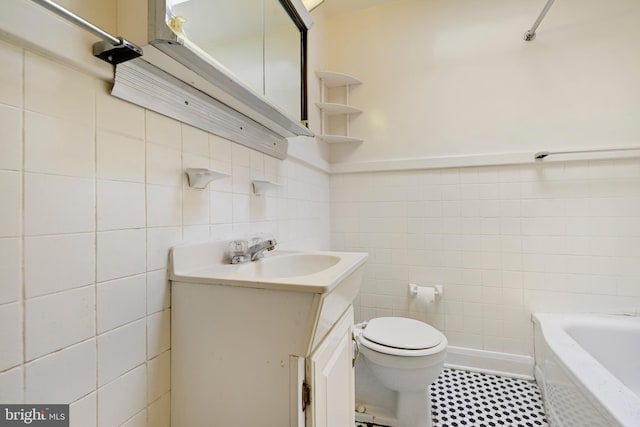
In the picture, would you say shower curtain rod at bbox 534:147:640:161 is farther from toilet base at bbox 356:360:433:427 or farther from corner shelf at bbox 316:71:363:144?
toilet base at bbox 356:360:433:427

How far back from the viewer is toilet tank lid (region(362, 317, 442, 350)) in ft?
4.40

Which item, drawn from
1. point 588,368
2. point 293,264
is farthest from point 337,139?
point 588,368

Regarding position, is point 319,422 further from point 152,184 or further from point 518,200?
point 518,200

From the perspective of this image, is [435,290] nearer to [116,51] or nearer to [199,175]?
[199,175]

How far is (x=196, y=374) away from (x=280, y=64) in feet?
4.34

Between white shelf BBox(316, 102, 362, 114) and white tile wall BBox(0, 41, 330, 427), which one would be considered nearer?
white tile wall BBox(0, 41, 330, 427)

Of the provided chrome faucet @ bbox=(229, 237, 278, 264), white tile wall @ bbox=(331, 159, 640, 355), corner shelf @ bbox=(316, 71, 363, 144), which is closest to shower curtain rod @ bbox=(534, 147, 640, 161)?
white tile wall @ bbox=(331, 159, 640, 355)

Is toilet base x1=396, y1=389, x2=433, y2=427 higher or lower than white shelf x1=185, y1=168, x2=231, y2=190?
lower

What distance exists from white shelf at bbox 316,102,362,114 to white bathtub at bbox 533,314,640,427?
180 centimetres

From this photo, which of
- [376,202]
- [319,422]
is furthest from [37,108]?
[376,202]

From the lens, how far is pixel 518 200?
5.94 feet

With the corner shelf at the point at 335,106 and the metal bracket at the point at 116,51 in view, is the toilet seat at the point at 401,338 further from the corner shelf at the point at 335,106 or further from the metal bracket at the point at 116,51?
the metal bracket at the point at 116,51

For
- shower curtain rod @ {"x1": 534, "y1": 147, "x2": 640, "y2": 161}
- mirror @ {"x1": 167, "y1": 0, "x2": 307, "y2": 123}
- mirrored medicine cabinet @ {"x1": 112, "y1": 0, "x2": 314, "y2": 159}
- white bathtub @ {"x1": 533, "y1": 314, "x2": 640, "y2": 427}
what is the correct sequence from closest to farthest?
mirrored medicine cabinet @ {"x1": 112, "y1": 0, "x2": 314, "y2": 159}, mirror @ {"x1": 167, "y1": 0, "x2": 307, "y2": 123}, white bathtub @ {"x1": 533, "y1": 314, "x2": 640, "y2": 427}, shower curtain rod @ {"x1": 534, "y1": 147, "x2": 640, "y2": 161}

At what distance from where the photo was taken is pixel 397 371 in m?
1.32
